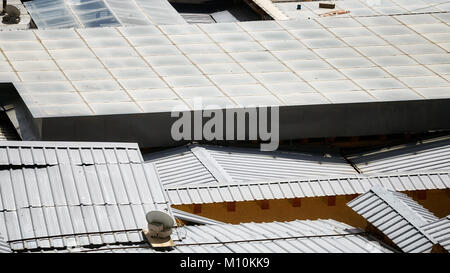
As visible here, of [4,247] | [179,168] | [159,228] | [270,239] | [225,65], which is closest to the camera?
[4,247]

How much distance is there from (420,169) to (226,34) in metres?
10.7

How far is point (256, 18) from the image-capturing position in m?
55.1

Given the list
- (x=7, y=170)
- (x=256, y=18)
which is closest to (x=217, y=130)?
(x=7, y=170)

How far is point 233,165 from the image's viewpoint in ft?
113

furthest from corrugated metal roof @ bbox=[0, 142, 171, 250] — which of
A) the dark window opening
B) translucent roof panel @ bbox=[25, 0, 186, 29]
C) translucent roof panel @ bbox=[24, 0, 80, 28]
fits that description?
the dark window opening

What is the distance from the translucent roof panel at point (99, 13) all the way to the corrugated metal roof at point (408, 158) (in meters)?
14.6

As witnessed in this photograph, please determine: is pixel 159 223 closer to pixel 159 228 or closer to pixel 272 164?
pixel 159 228

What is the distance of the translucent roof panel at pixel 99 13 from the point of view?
47156 millimetres

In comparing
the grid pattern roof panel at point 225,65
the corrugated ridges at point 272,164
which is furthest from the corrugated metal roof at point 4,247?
the corrugated ridges at point 272,164

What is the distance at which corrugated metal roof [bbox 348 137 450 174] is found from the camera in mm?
35219

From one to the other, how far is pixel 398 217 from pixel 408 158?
30.2ft

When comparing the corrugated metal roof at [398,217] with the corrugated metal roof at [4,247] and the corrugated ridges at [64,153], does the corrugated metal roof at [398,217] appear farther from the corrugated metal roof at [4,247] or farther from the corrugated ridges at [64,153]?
the corrugated metal roof at [4,247]

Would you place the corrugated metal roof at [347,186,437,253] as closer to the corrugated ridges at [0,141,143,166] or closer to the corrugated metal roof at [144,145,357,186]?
the corrugated metal roof at [144,145,357,186]

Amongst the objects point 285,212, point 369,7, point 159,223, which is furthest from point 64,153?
point 369,7
